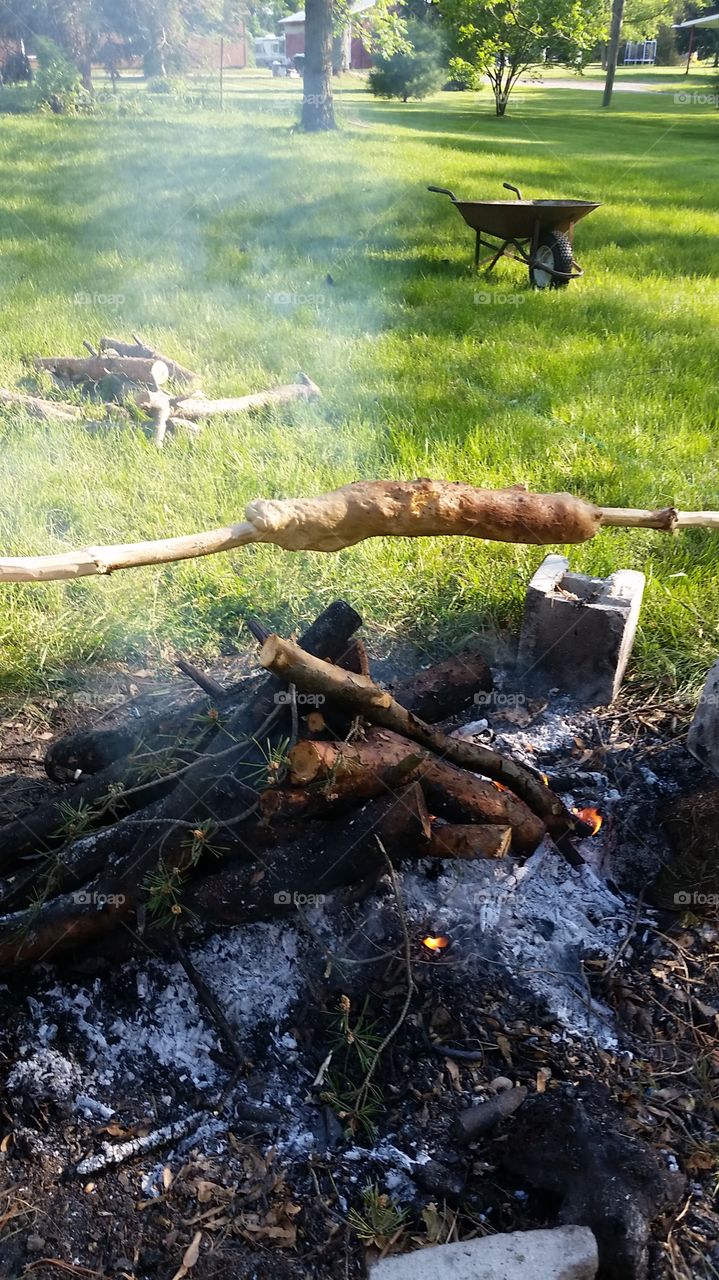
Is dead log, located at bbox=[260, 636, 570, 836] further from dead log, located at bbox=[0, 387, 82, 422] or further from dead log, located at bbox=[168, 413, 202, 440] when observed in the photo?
dead log, located at bbox=[0, 387, 82, 422]

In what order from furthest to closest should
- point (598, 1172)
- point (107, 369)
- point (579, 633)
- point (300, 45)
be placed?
point (300, 45) < point (107, 369) < point (579, 633) < point (598, 1172)

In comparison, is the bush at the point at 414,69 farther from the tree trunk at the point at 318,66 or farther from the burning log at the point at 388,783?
the burning log at the point at 388,783

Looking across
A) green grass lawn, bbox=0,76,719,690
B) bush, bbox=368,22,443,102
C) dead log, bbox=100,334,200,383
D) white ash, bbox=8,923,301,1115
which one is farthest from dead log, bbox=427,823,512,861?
bush, bbox=368,22,443,102

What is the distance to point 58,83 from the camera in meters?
18.2

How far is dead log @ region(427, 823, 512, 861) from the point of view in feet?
8.20

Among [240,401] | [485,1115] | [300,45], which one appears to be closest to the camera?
[485,1115]

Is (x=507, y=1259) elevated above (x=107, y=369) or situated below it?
below

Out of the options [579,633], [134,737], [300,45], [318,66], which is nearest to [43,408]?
[134,737]

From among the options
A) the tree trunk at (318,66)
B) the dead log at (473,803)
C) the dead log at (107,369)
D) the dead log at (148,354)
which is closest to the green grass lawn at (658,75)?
the tree trunk at (318,66)

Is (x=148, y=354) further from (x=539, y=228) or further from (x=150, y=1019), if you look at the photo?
(x=150, y=1019)

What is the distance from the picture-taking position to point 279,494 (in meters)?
4.95

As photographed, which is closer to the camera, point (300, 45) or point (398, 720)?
point (398, 720)

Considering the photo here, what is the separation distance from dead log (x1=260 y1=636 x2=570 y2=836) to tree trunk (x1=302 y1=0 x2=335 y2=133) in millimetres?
18577

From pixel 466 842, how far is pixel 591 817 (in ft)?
2.15
